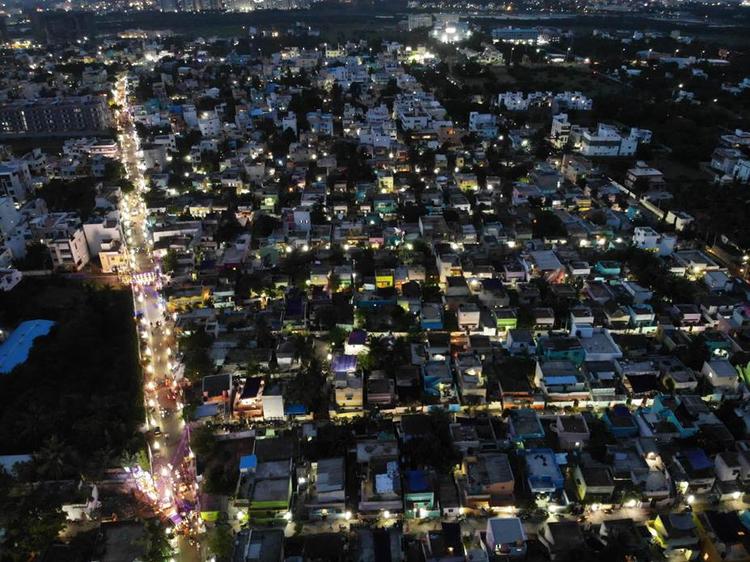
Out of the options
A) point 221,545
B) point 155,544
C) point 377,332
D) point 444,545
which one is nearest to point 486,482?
point 444,545

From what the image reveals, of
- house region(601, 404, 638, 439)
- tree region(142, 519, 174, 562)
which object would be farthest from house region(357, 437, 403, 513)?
house region(601, 404, 638, 439)

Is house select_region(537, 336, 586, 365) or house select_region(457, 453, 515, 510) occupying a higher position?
house select_region(537, 336, 586, 365)

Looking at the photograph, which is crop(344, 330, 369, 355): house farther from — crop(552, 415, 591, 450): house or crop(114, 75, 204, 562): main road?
crop(552, 415, 591, 450): house

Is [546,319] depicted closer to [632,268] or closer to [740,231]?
[632,268]

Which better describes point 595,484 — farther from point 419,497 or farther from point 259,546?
point 259,546

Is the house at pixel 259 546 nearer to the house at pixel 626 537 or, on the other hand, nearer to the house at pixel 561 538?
the house at pixel 561 538

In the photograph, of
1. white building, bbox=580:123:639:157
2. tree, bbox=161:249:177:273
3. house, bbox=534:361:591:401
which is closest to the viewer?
house, bbox=534:361:591:401

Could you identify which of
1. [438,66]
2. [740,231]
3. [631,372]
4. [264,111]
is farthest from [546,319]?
[438,66]
